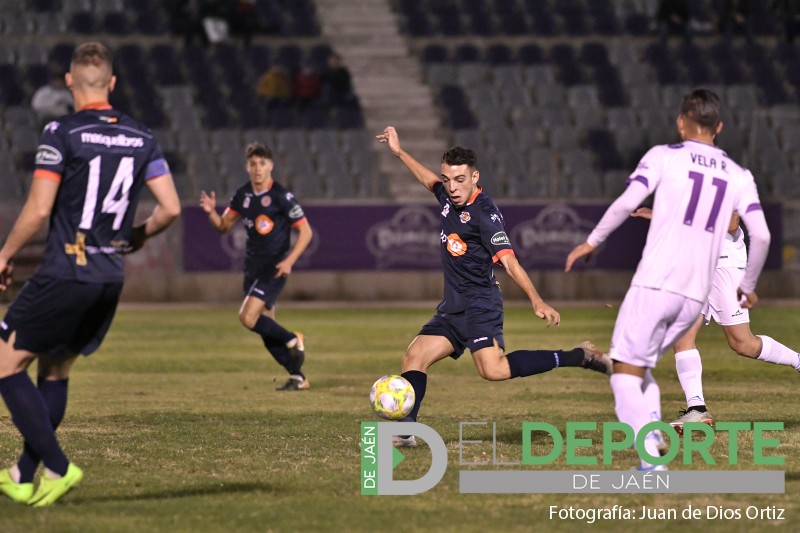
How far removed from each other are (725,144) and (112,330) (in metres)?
13.5

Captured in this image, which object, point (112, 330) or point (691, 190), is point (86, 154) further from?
point (112, 330)

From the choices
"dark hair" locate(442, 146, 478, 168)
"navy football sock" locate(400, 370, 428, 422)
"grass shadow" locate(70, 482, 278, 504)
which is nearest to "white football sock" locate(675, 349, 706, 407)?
"navy football sock" locate(400, 370, 428, 422)

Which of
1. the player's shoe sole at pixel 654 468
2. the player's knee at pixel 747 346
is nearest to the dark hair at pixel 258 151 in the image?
the player's knee at pixel 747 346

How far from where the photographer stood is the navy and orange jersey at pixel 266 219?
13891mm

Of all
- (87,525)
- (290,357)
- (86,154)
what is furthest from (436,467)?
(290,357)

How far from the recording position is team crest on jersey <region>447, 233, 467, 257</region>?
950 centimetres

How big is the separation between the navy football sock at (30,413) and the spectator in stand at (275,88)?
23009 mm

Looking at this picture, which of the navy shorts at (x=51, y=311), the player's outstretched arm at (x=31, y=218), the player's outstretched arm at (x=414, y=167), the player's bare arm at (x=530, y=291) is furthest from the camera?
the player's outstretched arm at (x=414, y=167)

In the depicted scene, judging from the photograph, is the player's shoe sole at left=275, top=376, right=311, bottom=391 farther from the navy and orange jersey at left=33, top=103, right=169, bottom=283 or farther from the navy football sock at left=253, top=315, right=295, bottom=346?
the navy and orange jersey at left=33, top=103, right=169, bottom=283

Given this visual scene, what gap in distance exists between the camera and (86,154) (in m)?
6.95

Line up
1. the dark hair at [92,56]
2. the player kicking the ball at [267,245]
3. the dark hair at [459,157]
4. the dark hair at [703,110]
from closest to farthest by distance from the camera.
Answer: the dark hair at [92,56]
the dark hair at [703,110]
the dark hair at [459,157]
the player kicking the ball at [267,245]

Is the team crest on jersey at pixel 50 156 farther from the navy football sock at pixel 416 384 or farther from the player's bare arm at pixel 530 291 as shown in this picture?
the navy football sock at pixel 416 384

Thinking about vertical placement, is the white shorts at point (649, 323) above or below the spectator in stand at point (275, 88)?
below

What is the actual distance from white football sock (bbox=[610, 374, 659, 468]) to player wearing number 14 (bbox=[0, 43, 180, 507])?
2.56 metres
